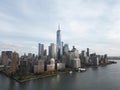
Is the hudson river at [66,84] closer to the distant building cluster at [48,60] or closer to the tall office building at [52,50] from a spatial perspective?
the distant building cluster at [48,60]

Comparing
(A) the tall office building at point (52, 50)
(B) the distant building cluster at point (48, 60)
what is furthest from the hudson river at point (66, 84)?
(A) the tall office building at point (52, 50)

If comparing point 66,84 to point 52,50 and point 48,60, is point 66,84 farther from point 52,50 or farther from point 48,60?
point 52,50

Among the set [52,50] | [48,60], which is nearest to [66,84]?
[48,60]

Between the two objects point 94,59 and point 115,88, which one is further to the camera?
point 94,59

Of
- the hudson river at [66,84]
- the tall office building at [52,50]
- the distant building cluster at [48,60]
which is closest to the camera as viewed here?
the hudson river at [66,84]

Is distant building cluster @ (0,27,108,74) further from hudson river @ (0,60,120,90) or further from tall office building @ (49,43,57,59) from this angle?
hudson river @ (0,60,120,90)

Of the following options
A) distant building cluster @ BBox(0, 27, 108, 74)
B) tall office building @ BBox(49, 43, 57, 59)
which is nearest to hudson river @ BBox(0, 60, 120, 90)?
distant building cluster @ BBox(0, 27, 108, 74)

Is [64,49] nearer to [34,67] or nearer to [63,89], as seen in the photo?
[34,67]

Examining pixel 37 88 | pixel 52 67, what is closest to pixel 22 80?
pixel 37 88

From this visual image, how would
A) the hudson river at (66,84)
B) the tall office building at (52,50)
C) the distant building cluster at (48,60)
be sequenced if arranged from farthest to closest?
the tall office building at (52,50)
the distant building cluster at (48,60)
the hudson river at (66,84)
